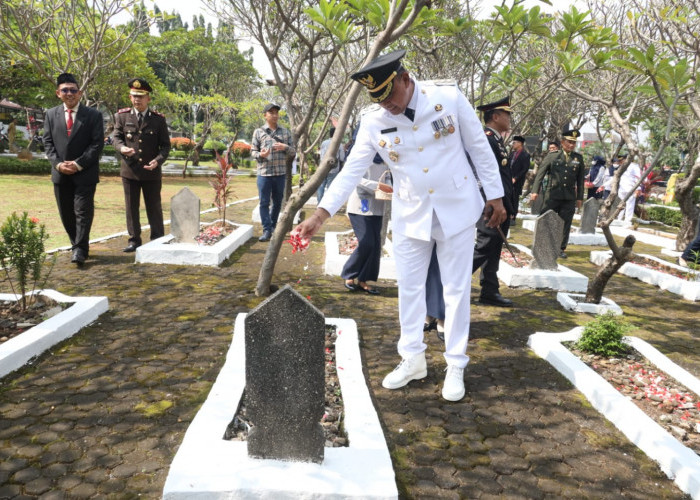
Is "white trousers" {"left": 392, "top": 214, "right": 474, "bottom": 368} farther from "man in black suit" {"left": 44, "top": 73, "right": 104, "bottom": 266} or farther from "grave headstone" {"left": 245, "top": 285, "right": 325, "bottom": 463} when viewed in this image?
"man in black suit" {"left": 44, "top": 73, "right": 104, "bottom": 266}

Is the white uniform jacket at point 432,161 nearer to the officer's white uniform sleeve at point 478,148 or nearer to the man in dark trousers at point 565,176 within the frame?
the officer's white uniform sleeve at point 478,148

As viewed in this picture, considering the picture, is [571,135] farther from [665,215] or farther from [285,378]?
[665,215]

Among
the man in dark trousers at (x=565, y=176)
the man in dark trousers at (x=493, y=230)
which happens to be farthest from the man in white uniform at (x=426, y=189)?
the man in dark trousers at (x=565, y=176)

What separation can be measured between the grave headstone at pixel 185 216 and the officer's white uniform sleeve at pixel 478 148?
4680 mm

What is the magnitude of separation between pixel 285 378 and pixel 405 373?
135cm

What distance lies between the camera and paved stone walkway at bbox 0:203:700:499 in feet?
8.19

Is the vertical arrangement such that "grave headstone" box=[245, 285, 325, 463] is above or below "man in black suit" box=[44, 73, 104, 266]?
below

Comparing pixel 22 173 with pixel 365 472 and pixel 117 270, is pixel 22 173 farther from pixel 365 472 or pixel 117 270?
pixel 365 472

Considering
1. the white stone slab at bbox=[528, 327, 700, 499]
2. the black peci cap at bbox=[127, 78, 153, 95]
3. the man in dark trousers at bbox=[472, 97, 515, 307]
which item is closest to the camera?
the white stone slab at bbox=[528, 327, 700, 499]

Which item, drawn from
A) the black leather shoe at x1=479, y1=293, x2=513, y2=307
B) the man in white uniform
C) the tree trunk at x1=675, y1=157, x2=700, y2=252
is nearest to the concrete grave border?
the tree trunk at x1=675, y1=157, x2=700, y2=252

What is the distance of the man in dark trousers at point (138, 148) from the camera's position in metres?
Result: 6.86

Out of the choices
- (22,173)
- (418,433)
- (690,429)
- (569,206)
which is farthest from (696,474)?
(22,173)

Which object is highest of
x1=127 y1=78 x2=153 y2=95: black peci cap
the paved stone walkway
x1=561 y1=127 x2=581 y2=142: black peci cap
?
x1=127 y1=78 x2=153 y2=95: black peci cap

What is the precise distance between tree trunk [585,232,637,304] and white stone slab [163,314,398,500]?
345 centimetres
